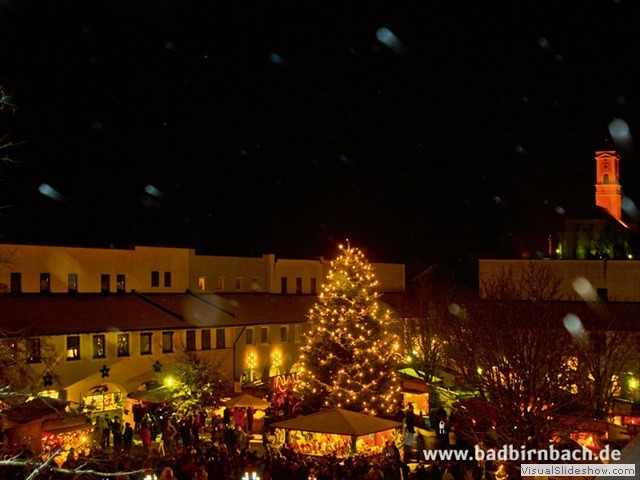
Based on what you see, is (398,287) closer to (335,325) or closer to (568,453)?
(335,325)

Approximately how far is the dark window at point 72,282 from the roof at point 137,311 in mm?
696

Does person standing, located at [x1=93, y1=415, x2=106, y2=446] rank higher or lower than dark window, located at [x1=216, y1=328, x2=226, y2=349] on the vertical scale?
lower

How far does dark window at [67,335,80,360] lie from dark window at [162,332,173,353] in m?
4.94

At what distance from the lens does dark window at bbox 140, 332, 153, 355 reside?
3575cm

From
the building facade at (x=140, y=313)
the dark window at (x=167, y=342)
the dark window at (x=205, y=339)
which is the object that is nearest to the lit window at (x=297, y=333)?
the building facade at (x=140, y=313)

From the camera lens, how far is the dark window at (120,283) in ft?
128

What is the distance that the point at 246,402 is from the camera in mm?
27094

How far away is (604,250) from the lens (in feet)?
226

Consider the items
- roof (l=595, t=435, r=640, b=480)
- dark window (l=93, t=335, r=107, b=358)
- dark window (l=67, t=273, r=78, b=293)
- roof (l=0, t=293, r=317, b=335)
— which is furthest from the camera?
dark window (l=67, t=273, r=78, b=293)

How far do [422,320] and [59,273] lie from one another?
18460 mm

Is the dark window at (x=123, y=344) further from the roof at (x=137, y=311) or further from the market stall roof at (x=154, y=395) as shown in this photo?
the market stall roof at (x=154, y=395)

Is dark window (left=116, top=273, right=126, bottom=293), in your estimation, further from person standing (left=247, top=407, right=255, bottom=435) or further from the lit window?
person standing (left=247, top=407, right=255, bottom=435)

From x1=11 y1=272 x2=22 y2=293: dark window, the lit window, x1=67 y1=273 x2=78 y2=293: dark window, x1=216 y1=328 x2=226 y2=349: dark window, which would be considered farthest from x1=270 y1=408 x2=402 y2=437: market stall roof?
the lit window

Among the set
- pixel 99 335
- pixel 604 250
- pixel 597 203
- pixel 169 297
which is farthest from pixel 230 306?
pixel 597 203
